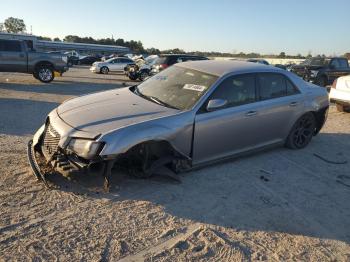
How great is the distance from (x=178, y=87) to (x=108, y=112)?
1.22m

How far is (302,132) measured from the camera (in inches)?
270

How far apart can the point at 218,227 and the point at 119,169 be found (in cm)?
161

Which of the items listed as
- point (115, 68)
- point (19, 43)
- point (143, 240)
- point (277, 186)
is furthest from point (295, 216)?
point (115, 68)

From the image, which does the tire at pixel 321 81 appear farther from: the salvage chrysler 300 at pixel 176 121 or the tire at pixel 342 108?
the salvage chrysler 300 at pixel 176 121

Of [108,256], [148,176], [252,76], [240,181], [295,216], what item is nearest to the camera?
[108,256]

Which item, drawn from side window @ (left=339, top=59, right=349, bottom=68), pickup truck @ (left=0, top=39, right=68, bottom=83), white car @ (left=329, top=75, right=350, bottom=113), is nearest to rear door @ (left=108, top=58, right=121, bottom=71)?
pickup truck @ (left=0, top=39, right=68, bottom=83)

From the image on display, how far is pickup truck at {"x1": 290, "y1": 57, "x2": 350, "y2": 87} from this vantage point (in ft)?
61.8

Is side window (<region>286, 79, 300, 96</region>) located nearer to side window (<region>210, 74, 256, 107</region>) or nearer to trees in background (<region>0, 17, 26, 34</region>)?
side window (<region>210, 74, 256, 107</region>)

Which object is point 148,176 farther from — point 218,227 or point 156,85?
point 156,85

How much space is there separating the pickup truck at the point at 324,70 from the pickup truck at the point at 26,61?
1238cm

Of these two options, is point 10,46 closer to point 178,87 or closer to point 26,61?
point 26,61

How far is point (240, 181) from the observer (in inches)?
201

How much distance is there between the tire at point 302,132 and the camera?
666cm

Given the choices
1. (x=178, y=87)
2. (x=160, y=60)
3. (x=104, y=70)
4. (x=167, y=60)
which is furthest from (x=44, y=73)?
(x=178, y=87)
